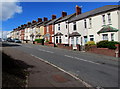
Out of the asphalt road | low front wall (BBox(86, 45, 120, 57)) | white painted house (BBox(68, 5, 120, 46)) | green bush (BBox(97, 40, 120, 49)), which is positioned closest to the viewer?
the asphalt road

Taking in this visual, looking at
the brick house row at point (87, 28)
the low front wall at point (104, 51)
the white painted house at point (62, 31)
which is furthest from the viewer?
the white painted house at point (62, 31)

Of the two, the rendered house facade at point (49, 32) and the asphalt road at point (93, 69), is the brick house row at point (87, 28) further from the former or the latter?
the asphalt road at point (93, 69)

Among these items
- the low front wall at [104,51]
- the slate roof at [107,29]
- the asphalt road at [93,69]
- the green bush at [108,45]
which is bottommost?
the asphalt road at [93,69]

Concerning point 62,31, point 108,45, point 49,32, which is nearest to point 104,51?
point 108,45

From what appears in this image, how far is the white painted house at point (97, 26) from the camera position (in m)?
18.4

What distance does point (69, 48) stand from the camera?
22875 mm

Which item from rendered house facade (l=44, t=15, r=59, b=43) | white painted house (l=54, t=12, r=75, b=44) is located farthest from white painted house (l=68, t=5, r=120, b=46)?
rendered house facade (l=44, t=15, r=59, b=43)

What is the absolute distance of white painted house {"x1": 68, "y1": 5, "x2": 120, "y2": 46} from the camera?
1839 centimetres

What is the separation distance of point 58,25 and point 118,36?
18.0 m

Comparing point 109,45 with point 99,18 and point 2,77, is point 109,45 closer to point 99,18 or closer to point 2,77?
point 99,18

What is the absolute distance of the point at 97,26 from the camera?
837 inches

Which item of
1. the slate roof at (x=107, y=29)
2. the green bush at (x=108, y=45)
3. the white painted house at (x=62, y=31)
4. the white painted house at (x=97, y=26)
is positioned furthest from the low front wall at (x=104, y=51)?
the white painted house at (x=62, y=31)

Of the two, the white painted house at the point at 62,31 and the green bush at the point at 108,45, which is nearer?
the green bush at the point at 108,45

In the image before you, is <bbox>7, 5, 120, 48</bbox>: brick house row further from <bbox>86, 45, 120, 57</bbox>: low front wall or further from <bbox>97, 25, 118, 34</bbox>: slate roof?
<bbox>86, 45, 120, 57</bbox>: low front wall
